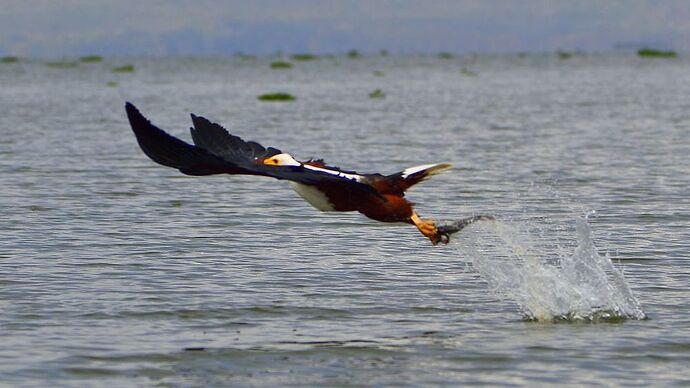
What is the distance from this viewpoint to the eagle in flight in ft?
38.5

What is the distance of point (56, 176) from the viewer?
25.8 m

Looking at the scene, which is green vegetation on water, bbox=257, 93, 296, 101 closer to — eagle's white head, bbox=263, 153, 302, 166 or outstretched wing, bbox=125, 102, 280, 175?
eagle's white head, bbox=263, 153, 302, 166

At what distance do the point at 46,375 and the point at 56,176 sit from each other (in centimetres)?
1536

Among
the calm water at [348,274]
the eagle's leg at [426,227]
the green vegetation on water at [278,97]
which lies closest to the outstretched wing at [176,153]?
the eagle's leg at [426,227]

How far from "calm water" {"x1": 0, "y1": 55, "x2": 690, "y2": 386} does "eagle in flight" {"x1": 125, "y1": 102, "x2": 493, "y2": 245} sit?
3.43 feet

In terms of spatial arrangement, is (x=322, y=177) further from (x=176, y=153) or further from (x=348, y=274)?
(x=348, y=274)

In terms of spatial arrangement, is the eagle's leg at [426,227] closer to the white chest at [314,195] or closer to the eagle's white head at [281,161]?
the white chest at [314,195]

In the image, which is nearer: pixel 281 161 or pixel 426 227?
pixel 426 227

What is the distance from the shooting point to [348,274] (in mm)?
15258

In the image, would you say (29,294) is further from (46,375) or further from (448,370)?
(448,370)

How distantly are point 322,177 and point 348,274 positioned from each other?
372cm

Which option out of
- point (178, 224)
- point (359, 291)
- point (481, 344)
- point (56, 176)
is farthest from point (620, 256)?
point (56, 176)

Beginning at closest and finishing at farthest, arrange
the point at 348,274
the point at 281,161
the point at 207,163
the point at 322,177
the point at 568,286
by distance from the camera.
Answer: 1. the point at 322,177
2. the point at 207,163
3. the point at 281,161
4. the point at 568,286
5. the point at 348,274

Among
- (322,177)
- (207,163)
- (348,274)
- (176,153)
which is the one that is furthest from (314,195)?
(348,274)
